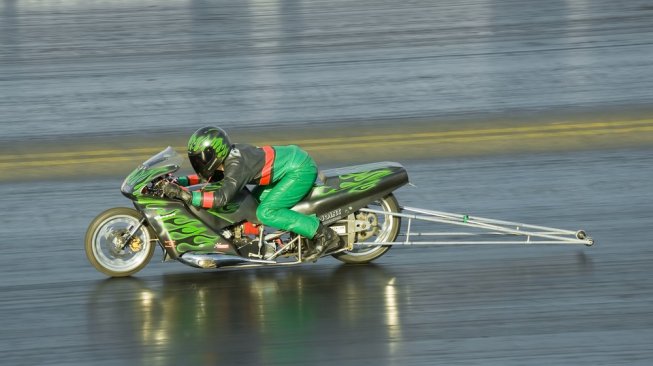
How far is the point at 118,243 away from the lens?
10.5m

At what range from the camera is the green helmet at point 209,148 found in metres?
10.3

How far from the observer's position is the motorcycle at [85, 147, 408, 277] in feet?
34.1

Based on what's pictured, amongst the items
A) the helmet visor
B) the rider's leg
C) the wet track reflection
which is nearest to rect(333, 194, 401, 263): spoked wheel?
the wet track reflection

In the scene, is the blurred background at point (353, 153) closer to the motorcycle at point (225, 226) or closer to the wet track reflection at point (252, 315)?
the wet track reflection at point (252, 315)

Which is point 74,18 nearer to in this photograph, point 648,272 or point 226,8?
point 226,8

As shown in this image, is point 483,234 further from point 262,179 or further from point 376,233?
point 262,179

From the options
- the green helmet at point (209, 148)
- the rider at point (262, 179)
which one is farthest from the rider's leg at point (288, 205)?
the green helmet at point (209, 148)

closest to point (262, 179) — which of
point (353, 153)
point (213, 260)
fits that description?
point (213, 260)

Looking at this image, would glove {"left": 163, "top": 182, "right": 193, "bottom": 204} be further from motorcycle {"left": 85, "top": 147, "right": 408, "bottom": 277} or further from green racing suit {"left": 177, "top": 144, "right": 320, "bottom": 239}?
motorcycle {"left": 85, "top": 147, "right": 408, "bottom": 277}

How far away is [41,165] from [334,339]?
6788 millimetres

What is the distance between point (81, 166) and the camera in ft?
47.5

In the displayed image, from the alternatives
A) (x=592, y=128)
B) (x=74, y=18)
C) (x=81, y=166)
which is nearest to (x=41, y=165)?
(x=81, y=166)

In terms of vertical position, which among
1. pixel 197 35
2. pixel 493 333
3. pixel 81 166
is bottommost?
pixel 493 333

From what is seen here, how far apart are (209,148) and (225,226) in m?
0.69
